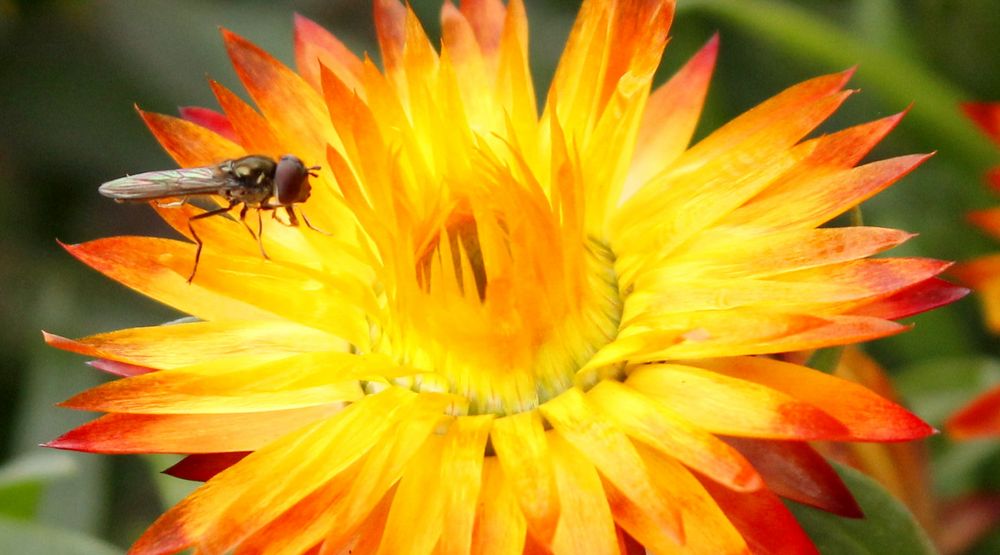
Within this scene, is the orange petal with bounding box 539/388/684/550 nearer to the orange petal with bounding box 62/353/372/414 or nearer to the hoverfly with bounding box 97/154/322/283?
the orange petal with bounding box 62/353/372/414

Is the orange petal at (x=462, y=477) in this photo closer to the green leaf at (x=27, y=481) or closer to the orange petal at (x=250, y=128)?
the orange petal at (x=250, y=128)

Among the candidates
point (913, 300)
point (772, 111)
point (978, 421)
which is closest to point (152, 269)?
point (772, 111)

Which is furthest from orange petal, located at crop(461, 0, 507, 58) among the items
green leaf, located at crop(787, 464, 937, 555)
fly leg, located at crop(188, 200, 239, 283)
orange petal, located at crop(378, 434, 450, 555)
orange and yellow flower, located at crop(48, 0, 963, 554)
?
green leaf, located at crop(787, 464, 937, 555)

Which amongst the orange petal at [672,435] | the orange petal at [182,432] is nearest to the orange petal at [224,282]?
the orange petal at [182,432]

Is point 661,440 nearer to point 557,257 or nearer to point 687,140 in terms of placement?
point 557,257

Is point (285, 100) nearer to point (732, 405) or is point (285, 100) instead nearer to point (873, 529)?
point (732, 405)
